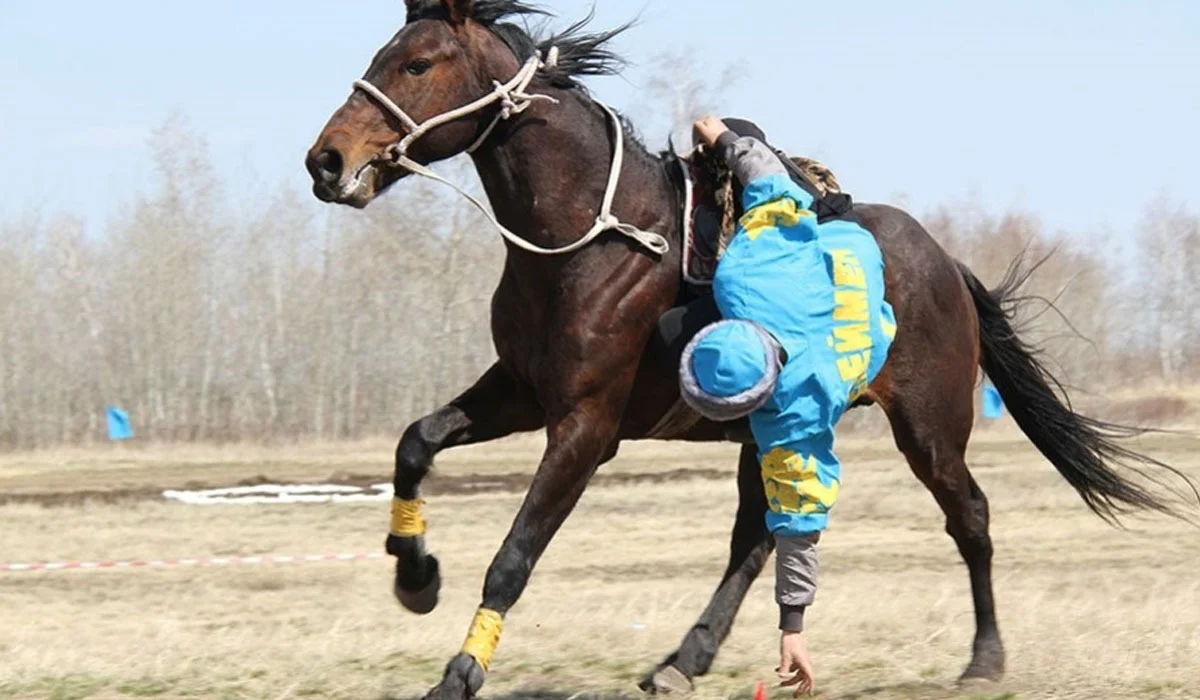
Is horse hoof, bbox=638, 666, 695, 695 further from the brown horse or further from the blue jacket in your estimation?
the blue jacket

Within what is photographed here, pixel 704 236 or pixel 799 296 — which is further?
pixel 704 236

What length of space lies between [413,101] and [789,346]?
165 cm

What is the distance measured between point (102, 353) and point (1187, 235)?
41.4m

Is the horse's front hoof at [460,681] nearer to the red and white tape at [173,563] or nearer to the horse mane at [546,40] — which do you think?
the horse mane at [546,40]

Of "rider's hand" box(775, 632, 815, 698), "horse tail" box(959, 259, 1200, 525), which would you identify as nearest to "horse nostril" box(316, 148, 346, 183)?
"rider's hand" box(775, 632, 815, 698)

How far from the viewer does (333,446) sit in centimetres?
3538

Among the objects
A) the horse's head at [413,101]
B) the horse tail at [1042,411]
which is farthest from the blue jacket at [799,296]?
the horse tail at [1042,411]

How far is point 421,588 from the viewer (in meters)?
6.73

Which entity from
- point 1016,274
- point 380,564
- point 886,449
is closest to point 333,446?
point 886,449

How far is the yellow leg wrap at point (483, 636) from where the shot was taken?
19.4 feet

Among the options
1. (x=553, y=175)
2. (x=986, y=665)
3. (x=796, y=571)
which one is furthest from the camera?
(x=986, y=665)

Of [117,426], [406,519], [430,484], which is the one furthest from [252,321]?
[406,519]

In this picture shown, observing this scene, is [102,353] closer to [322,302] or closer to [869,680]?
[322,302]

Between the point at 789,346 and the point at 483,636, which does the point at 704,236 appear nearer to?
the point at 789,346
